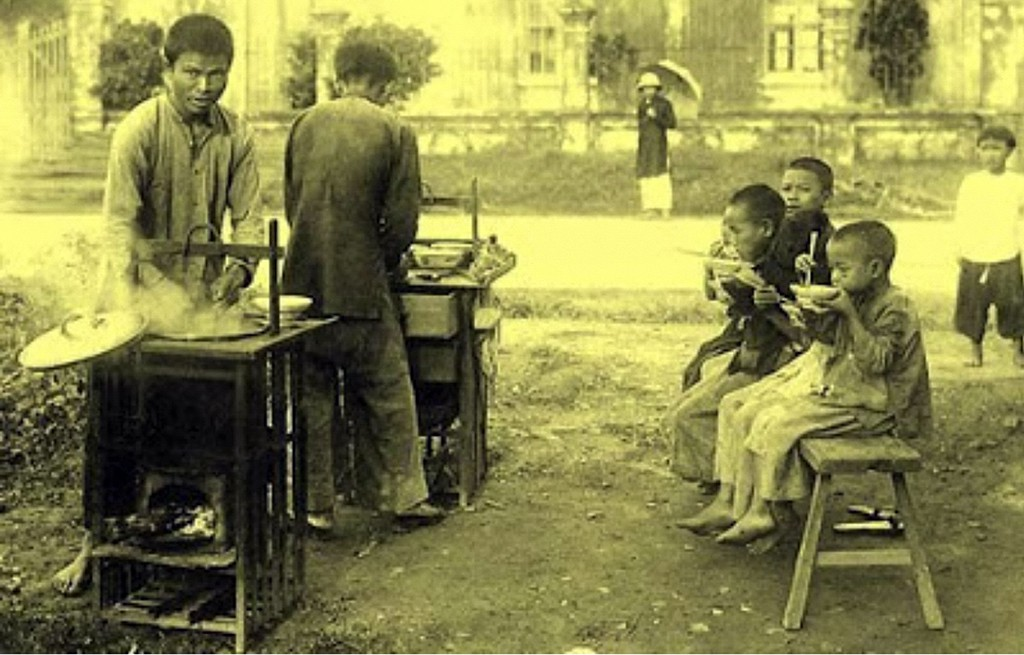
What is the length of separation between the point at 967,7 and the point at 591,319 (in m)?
3.06

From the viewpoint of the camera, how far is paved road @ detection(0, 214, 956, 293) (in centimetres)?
870

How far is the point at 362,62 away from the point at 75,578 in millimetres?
1867

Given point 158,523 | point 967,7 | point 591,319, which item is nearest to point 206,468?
point 158,523

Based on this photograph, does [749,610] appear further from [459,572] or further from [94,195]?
[94,195]

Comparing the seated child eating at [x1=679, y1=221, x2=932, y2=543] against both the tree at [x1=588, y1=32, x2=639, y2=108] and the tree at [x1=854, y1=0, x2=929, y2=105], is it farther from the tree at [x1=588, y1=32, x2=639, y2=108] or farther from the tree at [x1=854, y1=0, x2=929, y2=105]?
the tree at [x1=588, y1=32, x2=639, y2=108]

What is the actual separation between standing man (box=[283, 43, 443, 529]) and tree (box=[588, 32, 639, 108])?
5233 millimetres

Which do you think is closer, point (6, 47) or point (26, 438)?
point (26, 438)

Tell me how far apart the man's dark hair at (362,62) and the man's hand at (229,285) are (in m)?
0.92

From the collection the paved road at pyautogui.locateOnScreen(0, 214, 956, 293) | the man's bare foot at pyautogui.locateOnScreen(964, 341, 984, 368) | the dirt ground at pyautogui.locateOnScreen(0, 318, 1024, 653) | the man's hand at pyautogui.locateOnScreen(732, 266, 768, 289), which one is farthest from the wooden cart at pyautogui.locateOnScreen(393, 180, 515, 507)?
the paved road at pyautogui.locateOnScreen(0, 214, 956, 293)

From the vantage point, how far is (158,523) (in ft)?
13.2

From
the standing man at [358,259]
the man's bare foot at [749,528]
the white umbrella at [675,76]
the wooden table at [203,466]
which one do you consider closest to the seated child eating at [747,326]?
the man's bare foot at [749,528]

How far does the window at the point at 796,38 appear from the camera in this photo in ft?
31.9

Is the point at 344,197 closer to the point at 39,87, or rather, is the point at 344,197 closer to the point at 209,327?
the point at 209,327

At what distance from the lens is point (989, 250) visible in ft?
24.7
